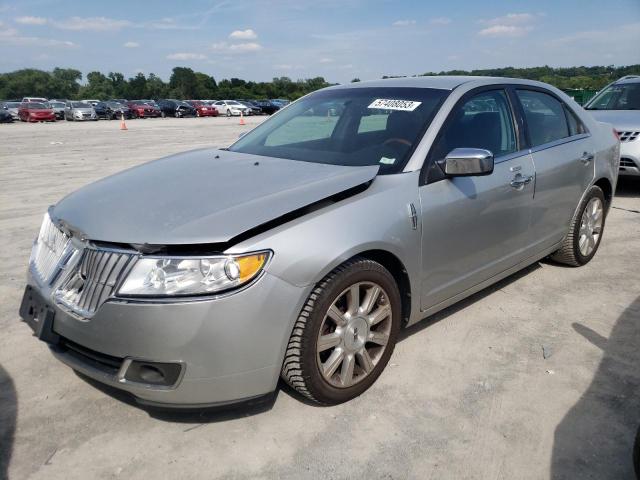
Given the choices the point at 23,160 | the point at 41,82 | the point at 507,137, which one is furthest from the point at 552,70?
the point at 41,82

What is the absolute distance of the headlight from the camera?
2.17 meters

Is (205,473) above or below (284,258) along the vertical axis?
below

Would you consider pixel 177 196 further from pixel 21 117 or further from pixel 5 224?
pixel 21 117

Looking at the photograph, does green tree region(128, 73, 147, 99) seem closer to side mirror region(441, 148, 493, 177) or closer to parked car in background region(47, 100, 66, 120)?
parked car in background region(47, 100, 66, 120)

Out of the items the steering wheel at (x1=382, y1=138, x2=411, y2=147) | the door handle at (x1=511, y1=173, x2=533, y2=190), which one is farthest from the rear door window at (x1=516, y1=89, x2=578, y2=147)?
the steering wheel at (x1=382, y1=138, x2=411, y2=147)

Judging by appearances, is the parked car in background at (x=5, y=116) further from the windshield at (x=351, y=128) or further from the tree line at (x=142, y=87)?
the tree line at (x=142, y=87)

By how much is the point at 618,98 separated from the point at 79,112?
37732 millimetres

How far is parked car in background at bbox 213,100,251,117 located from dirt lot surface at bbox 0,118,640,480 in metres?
43.2

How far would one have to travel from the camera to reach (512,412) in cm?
265

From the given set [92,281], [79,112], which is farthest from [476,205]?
[79,112]

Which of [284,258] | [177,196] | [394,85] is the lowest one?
[284,258]

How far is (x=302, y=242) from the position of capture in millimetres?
2344

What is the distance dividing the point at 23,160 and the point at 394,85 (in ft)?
39.6

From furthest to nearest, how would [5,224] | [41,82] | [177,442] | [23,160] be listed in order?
[41,82]
[23,160]
[5,224]
[177,442]
